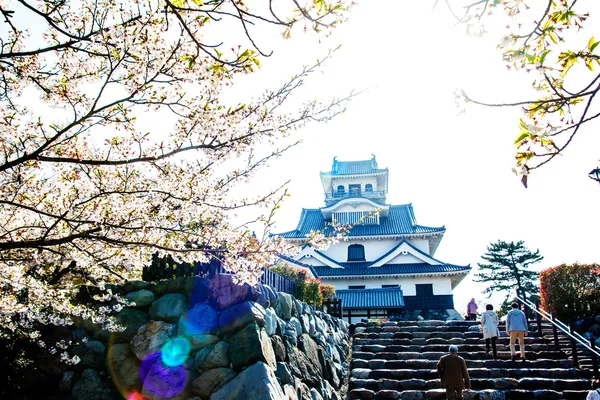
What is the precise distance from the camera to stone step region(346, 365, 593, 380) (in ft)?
31.9

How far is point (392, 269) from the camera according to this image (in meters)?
26.5

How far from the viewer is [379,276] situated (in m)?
26.4

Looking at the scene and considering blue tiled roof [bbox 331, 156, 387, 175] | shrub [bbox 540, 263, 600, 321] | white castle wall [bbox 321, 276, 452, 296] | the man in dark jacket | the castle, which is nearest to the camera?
the man in dark jacket

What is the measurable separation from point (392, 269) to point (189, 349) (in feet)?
71.1

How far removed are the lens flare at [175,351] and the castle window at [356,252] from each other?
2375 centimetres

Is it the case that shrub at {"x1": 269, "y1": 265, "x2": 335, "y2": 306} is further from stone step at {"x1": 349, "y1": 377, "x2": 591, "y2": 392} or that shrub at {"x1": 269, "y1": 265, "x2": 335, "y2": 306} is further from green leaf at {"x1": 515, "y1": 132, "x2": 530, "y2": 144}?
green leaf at {"x1": 515, "y1": 132, "x2": 530, "y2": 144}

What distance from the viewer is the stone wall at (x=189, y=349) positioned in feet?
19.4

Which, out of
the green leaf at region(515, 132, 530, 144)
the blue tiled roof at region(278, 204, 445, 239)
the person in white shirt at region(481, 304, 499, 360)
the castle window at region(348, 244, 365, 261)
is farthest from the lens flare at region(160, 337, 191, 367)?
the castle window at region(348, 244, 365, 261)

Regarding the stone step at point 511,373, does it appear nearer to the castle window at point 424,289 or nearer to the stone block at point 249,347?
the stone block at point 249,347

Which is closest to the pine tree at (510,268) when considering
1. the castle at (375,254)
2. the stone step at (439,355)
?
the castle at (375,254)

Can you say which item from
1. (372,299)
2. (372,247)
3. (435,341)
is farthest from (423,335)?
(372,247)

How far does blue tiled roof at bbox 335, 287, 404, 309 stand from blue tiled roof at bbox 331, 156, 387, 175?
1324 cm

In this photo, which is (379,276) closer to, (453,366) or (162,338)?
(453,366)

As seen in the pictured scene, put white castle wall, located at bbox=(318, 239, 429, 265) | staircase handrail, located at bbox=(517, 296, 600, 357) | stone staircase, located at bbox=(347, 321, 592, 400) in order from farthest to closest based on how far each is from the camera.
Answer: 1. white castle wall, located at bbox=(318, 239, 429, 265)
2. staircase handrail, located at bbox=(517, 296, 600, 357)
3. stone staircase, located at bbox=(347, 321, 592, 400)
